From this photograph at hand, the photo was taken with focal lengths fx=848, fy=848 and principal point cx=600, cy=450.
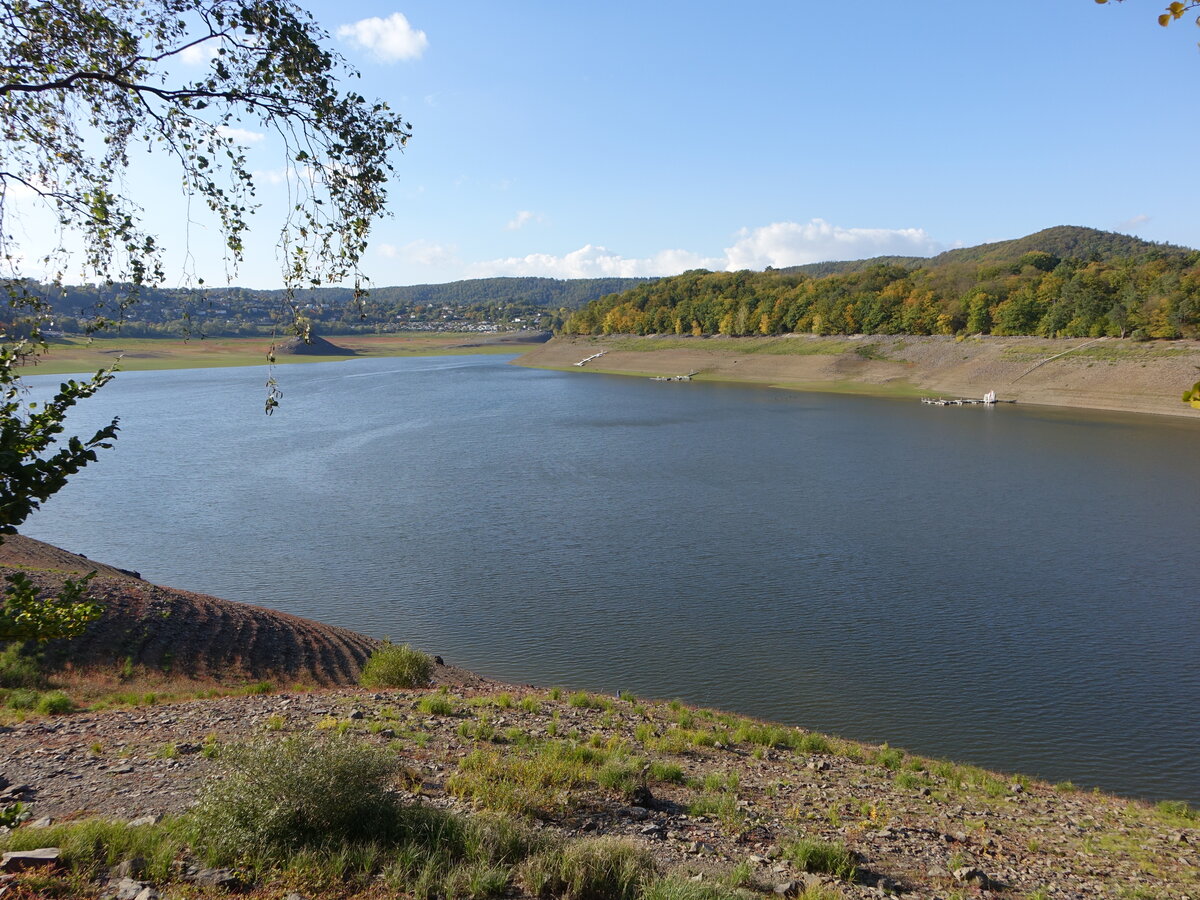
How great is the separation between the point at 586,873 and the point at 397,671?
7.44 metres

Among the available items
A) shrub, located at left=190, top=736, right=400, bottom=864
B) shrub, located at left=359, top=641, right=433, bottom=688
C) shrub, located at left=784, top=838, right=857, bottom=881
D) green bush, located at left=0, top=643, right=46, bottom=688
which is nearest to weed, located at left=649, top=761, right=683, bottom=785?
shrub, located at left=784, top=838, right=857, bottom=881

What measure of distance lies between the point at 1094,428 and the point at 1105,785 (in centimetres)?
3992

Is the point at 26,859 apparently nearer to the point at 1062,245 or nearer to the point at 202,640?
the point at 202,640

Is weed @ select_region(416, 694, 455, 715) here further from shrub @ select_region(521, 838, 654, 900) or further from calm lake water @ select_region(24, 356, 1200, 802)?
shrub @ select_region(521, 838, 654, 900)

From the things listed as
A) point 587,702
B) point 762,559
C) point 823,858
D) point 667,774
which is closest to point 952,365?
point 762,559

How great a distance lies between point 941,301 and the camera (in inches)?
3130

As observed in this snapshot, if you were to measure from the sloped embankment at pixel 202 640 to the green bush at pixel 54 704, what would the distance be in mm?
1666

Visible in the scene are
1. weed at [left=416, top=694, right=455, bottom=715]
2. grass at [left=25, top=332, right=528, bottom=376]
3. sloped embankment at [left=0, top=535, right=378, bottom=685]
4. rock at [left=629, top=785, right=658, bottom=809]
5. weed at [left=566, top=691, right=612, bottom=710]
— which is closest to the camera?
rock at [left=629, top=785, right=658, bottom=809]

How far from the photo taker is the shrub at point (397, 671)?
41.1 ft

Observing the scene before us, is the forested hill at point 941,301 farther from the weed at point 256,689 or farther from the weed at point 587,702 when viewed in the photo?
the weed at point 256,689

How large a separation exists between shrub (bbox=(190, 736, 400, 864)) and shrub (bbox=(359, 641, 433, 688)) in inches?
239

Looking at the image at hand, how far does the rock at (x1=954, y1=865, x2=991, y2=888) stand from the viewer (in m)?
6.94

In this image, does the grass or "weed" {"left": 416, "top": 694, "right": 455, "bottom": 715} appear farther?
the grass

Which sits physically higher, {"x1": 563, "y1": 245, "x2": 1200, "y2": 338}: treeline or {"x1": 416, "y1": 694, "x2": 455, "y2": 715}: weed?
{"x1": 563, "y1": 245, "x2": 1200, "y2": 338}: treeline
